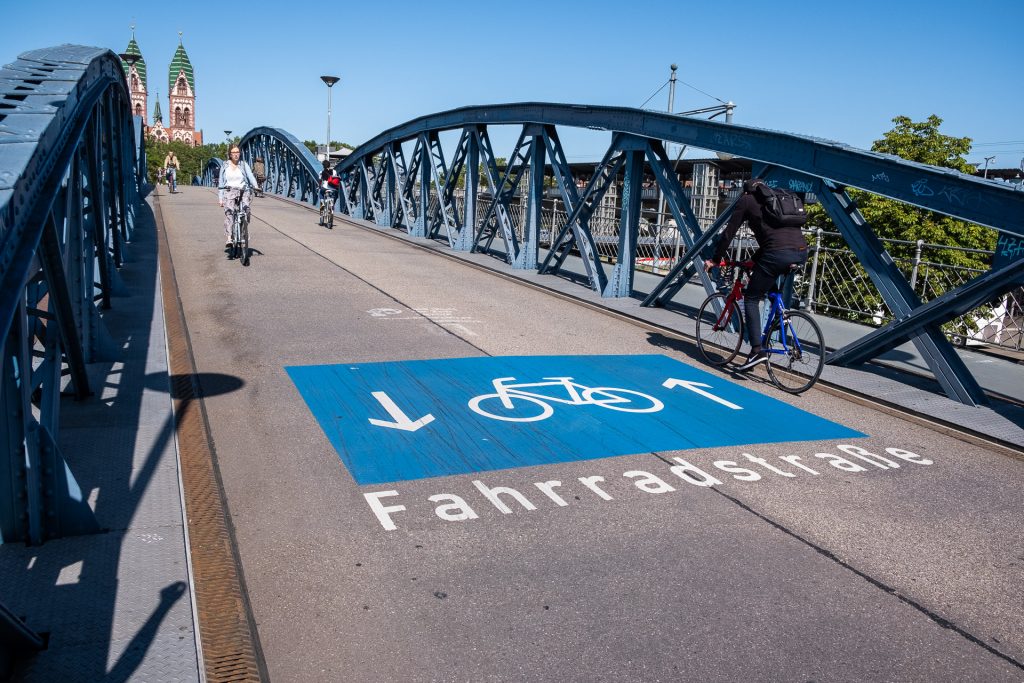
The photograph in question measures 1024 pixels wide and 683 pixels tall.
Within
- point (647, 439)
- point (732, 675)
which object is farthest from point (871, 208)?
point (732, 675)

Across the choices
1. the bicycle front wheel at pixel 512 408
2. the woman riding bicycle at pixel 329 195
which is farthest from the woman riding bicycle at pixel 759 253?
the woman riding bicycle at pixel 329 195

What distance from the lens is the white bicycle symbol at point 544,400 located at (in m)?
6.28

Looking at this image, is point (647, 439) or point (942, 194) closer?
point (647, 439)

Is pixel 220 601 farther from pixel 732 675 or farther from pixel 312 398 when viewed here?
pixel 312 398

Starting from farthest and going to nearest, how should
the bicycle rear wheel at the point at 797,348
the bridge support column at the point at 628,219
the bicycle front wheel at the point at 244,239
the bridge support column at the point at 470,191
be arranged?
the bridge support column at the point at 470,191 < the bicycle front wheel at the point at 244,239 < the bridge support column at the point at 628,219 < the bicycle rear wheel at the point at 797,348

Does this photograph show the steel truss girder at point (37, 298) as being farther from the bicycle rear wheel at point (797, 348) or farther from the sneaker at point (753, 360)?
the bicycle rear wheel at point (797, 348)

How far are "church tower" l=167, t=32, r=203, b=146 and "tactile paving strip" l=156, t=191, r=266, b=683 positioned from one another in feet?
683

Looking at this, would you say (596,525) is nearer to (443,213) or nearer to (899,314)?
(899,314)

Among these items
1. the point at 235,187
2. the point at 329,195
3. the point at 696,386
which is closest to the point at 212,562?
the point at 696,386

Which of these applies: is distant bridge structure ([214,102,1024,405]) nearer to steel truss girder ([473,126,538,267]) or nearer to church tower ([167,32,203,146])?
steel truss girder ([473,126,538,267])

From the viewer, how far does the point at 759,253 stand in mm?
7559

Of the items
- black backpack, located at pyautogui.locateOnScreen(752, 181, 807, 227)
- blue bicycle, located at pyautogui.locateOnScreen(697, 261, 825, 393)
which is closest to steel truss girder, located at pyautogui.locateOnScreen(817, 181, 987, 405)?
blue bicycle, located at pyautogui.locateOnScreen(697, 261, 825, 393)

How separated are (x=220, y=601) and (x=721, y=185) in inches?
3119

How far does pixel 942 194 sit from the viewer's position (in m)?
6.91
